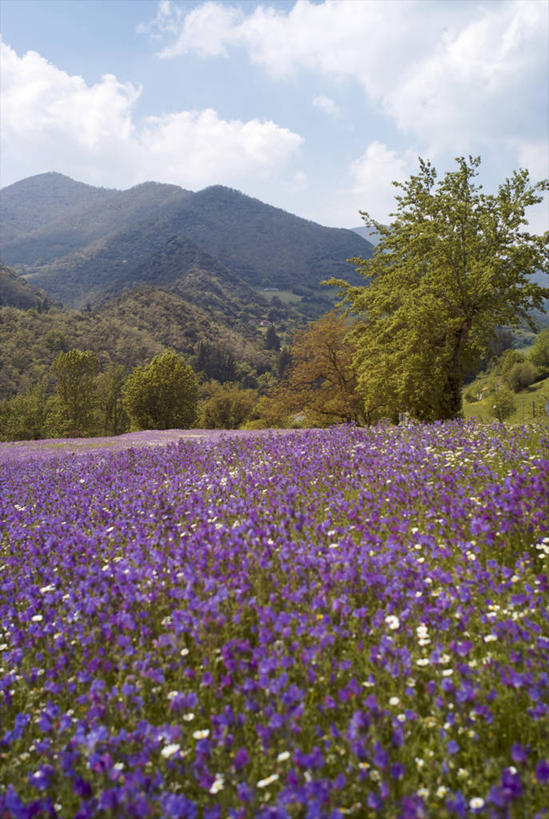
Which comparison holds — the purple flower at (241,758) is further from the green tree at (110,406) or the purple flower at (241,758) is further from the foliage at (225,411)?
the green tree at (110,406)

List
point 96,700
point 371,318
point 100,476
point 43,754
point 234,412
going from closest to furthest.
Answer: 1. point 43,754
2. point 96,700
3. point 100,476
4. point 371,318
5. point 234,412

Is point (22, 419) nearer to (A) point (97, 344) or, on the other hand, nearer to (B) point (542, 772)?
(A) point (97, 344)

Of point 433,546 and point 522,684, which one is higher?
point 433,546

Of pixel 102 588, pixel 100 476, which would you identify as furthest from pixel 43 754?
pixel 100 476

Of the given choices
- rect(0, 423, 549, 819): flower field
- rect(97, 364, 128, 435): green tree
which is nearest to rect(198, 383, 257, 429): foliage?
rect(97, 364, 128, 435): green tree

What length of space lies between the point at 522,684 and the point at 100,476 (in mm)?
10176

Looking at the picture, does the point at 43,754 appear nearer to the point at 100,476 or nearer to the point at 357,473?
the point at 357,473

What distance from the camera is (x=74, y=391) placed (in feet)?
231

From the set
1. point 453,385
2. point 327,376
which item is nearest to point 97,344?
point 327,376

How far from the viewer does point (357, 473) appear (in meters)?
7.86

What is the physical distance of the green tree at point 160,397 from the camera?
66.9 m

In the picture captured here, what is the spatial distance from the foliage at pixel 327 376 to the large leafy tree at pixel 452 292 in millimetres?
11044

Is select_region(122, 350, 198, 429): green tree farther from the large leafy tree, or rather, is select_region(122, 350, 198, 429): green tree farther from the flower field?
the flower field

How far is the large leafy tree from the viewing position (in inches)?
911
